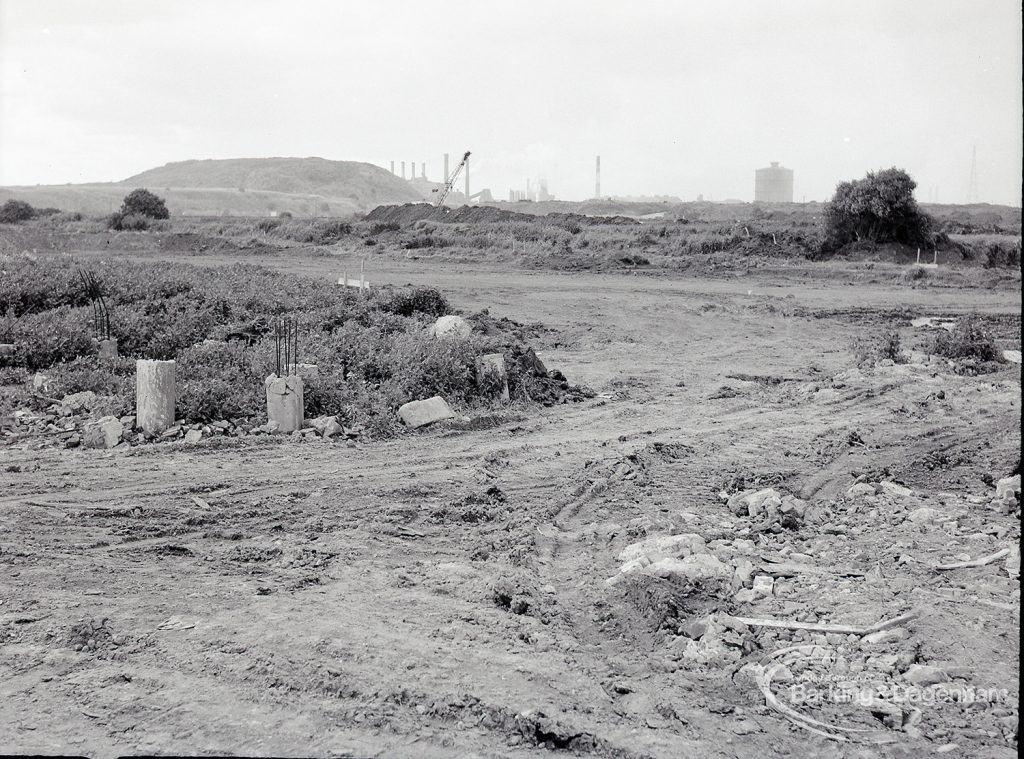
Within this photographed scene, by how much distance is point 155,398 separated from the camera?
330 inches

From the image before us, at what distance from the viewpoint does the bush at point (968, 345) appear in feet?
42.8

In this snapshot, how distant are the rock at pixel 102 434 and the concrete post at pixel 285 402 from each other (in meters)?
1.36

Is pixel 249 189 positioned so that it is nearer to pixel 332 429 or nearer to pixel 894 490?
pixel 332 429

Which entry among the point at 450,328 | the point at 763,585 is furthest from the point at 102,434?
the point at 763,585

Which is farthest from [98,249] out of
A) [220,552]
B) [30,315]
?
[220,552]

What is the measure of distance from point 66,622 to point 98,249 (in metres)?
39.2

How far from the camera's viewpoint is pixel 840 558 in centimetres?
549

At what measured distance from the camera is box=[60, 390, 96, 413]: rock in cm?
902

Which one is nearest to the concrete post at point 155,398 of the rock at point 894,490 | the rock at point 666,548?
the rock at point 666,548

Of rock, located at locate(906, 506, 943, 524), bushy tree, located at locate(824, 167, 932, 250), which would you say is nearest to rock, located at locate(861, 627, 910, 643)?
rock, located at locate(906, 506, 943, 524)

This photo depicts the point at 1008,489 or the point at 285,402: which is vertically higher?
the point at 285,402

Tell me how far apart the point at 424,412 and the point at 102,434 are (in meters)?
3.00

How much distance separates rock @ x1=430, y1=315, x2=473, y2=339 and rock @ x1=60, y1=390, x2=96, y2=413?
4.44 m

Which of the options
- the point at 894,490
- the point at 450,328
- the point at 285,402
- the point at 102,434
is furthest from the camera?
the point at 450,328
